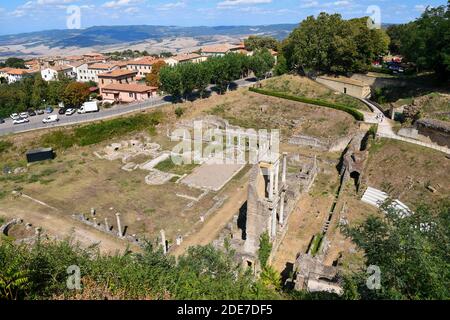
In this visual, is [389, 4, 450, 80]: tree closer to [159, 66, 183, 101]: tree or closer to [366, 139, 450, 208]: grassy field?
[366, 139, 450, 208]: grassy field

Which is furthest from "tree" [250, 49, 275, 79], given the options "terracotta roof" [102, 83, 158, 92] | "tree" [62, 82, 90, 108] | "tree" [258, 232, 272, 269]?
"tree" [258, 232, 272, 269]

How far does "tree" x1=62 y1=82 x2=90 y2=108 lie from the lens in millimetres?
60312

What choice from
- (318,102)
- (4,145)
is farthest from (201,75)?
(4,145)

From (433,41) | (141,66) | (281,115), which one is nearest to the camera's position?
(433,41)

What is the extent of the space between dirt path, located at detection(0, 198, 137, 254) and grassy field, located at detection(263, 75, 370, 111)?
36.4 meters

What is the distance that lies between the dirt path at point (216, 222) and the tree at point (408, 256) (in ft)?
44.1

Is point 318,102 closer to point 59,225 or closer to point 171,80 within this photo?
point 171,80

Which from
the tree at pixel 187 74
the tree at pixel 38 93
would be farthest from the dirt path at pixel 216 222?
the tree at pixel 38 93

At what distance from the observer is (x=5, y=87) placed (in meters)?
64.7

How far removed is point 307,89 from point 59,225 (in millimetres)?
41441

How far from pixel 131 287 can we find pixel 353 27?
182ft

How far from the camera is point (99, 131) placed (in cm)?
4462

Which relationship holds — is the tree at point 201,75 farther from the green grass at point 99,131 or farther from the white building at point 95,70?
the white building at point 95,70
